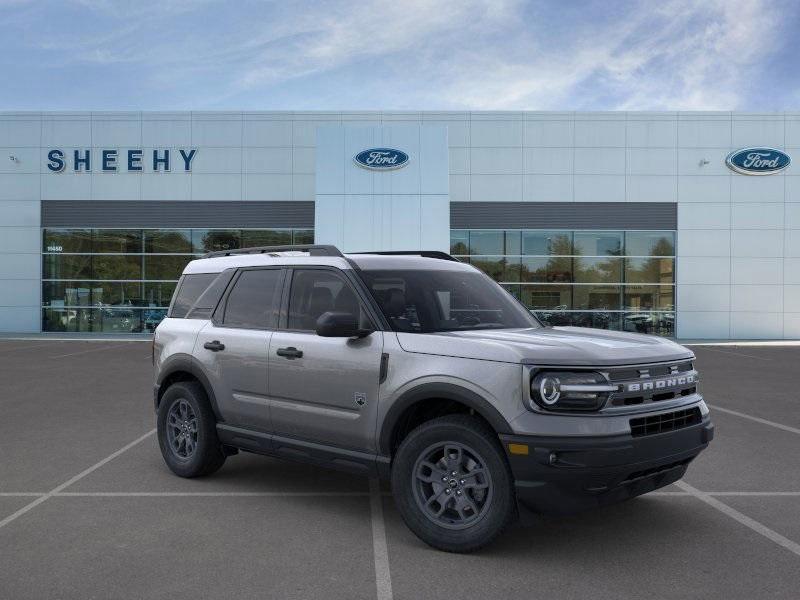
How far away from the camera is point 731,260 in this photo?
28.5m

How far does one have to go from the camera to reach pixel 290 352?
17.2ft

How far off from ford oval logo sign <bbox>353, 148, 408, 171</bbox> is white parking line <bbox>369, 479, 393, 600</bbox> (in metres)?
21.5

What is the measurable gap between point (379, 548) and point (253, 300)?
2.37 meters

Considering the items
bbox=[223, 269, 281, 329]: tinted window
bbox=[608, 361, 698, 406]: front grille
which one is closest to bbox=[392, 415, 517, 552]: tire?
bbox=[608, 361, 698, 406]: front grille

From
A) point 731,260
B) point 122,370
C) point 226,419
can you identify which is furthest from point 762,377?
point 731,260

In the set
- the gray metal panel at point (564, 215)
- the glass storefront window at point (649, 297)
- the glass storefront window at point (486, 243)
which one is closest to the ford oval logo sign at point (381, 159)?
the gray metal panel at point (564, 215)

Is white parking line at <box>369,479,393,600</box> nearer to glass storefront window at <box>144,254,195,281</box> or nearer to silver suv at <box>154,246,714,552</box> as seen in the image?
silver suv at <box>154,246,714,552</box>

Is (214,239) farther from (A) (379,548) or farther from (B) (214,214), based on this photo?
(A) (379,548)

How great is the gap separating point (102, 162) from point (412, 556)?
1127 inches

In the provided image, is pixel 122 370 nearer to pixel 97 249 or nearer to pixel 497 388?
pixel 497 388

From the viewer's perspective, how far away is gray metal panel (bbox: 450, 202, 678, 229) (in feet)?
93.6

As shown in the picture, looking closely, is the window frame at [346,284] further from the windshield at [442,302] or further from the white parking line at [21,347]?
the white parking line at [21,347]

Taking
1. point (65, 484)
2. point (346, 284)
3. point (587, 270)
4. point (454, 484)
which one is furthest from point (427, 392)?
point (587, 270)

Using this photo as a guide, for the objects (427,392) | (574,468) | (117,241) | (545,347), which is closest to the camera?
(574,468)
